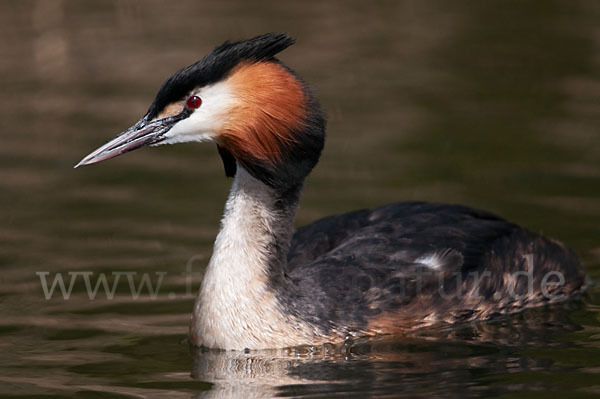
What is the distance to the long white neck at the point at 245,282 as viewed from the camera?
816cm

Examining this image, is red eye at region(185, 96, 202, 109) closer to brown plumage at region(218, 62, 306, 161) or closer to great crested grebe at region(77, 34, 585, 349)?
great crested grebe at region(77, 34, 585, 349)

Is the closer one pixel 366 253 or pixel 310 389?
pixel 310 389

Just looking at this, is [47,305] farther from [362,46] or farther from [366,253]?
[362,46]

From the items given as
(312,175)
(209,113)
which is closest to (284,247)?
(209,113)

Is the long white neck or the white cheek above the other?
the white cheek

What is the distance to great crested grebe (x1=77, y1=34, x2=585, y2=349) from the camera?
792 centimetres

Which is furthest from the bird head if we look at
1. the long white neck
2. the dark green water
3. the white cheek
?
the dark green water

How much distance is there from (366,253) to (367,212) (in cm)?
Result: 85

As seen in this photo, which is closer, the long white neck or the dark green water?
the dark green water

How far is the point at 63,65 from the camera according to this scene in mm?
17297

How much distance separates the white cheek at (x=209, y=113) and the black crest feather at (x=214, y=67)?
0.07 m

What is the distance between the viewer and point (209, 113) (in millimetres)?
7863

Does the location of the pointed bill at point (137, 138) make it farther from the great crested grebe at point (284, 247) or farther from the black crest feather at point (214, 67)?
the black crest feather at point (214, 67)

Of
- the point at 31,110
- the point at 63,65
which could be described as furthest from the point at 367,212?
the point at 63,65
